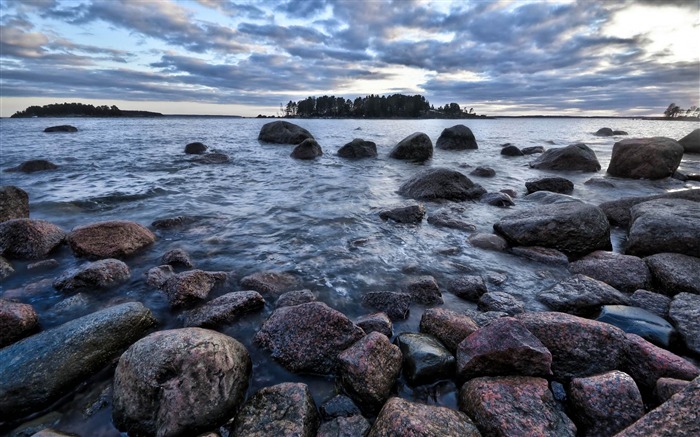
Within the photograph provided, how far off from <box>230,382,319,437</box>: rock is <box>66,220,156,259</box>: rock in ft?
16.0

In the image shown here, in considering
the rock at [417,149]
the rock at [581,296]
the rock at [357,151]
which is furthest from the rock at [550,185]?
the rock at [357,151]

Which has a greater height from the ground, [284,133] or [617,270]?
[284,133]

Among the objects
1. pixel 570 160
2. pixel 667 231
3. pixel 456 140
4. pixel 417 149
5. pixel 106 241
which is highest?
pixel 456 140

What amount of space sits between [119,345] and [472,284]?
4849 mm

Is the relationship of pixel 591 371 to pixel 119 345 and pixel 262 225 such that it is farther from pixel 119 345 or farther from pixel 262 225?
pixel 262 225

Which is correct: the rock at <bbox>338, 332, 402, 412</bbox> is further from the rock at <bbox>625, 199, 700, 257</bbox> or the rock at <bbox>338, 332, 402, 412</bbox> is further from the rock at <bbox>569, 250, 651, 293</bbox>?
the rock at <bbox>625, 199, 700, 257</bbox>

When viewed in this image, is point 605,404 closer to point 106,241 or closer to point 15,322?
point 15,322

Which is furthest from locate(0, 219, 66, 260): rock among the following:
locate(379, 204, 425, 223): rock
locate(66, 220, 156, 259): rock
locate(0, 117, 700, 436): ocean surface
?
locate(379, 204, 425, 223): rock

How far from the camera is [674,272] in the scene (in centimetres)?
521

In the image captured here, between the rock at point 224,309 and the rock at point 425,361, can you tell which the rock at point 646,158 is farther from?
the rock at point 224,309

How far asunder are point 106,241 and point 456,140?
86.4 ft

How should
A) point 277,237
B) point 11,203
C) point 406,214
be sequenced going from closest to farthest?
point 11,203
point 277,237
point 406,214

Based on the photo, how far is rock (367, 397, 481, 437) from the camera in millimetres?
2602

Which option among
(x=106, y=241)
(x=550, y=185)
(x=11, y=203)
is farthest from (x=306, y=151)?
(x=106, y=241)
